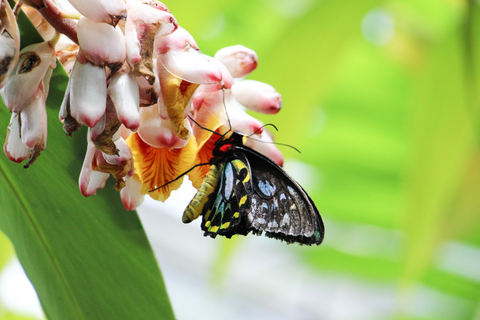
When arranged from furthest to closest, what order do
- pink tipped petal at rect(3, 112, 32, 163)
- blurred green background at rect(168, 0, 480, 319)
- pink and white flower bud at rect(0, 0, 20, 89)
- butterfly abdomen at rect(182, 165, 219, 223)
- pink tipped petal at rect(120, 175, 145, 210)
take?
blurred green background at rect(168, 0, 480, 319), butterfly abdomen at rect(182, 165, 219, 223), pink tipped petal at rect(120, 175, 145, 210), pink tipped petal at rect(3, 112, 32, 163), pink and white flower bud at rect(0, 0, 20, 89)

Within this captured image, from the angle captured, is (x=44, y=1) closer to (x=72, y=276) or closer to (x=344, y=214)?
(x=72, y=276)

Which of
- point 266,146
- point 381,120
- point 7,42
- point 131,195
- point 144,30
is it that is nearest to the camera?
point 7,42

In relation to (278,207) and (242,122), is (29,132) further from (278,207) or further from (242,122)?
(278,207)

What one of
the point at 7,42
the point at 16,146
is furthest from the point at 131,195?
the point at 7,42

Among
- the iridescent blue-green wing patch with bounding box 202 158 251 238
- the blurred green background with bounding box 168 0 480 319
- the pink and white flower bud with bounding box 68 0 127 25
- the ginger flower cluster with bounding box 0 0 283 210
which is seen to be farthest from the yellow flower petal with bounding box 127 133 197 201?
the blurred green background with bounding box 168 0 480 319

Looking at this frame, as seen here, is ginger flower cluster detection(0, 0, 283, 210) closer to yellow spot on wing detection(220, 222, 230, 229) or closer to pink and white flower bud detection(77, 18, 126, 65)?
pink and white flower bud detection(77, 18, 126, 65)

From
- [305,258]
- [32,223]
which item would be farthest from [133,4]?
[305,258]
